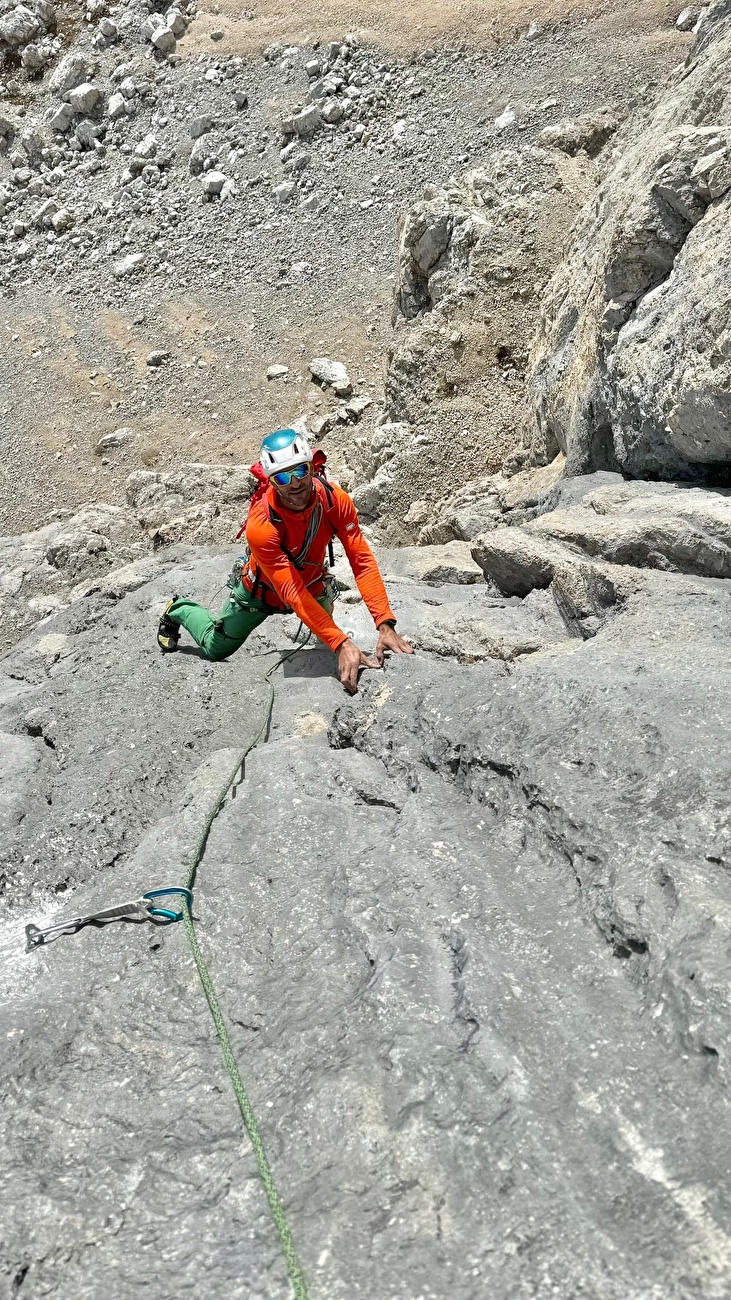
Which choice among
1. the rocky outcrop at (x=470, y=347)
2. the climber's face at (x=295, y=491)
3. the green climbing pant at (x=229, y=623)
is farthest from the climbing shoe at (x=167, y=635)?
the rocky outcrop at (x=470, y=347)

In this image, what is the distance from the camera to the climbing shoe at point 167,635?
7.43 m

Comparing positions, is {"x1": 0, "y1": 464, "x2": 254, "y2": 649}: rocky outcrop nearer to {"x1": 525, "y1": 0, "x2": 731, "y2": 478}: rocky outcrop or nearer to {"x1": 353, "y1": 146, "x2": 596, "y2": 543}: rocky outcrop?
{"x1": 353, "y1": 146, "x2": 596, "y2": 543}: rocky outcrop

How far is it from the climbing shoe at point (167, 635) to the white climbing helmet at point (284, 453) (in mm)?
2290

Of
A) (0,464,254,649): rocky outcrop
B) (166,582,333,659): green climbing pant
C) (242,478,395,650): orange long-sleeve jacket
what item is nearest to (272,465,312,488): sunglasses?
(242,478,395,650): orange long-sleeve jacket

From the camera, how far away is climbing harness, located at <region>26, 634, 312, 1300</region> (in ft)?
8.58

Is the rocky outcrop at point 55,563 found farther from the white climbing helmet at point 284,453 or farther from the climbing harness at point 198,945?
the climbing harness at point 198,945

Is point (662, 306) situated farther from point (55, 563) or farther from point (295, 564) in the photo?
point (55, 563)

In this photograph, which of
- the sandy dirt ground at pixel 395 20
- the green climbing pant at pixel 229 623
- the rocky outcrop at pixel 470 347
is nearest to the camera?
the green climbing pant at pixel 229 623

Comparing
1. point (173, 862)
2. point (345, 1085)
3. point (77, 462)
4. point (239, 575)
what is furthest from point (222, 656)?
point (77, 462)

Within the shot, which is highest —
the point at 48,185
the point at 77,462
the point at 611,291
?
the point at 48,185

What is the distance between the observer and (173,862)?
14.1 feet

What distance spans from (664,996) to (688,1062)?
0.23 metres

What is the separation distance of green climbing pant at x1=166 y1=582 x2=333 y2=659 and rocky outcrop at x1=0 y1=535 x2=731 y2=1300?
178 centimetres

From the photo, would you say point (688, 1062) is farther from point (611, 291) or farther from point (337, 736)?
point (611, 291)
